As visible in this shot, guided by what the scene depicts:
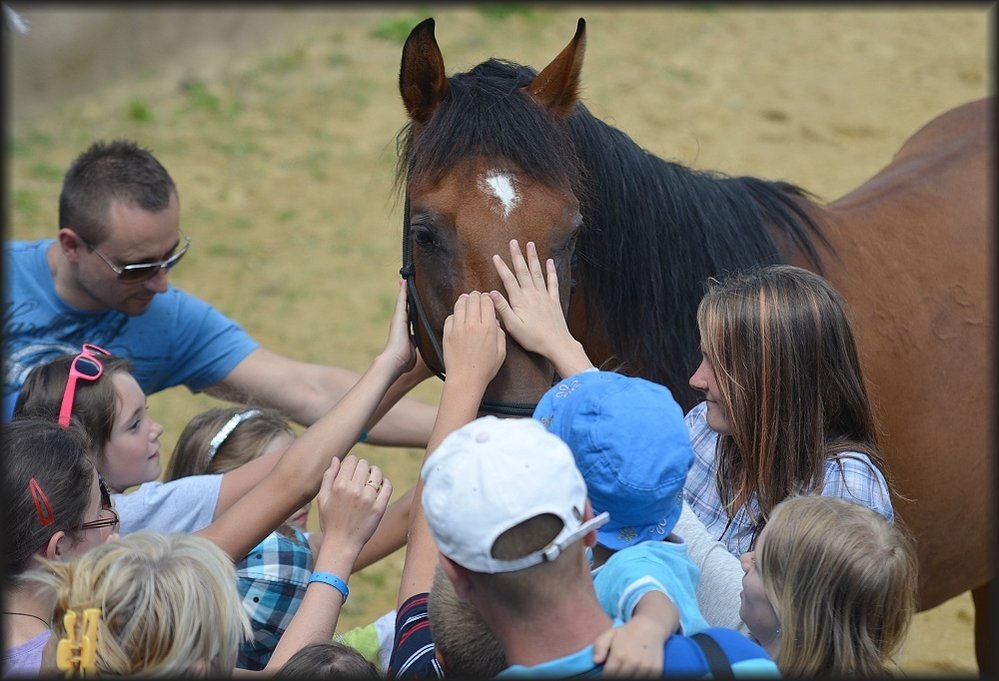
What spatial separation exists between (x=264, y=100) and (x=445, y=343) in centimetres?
749

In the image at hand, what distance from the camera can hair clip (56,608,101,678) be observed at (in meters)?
1.55

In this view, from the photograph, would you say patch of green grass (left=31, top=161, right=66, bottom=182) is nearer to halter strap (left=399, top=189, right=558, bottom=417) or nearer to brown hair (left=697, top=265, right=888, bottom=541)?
halter strap (left=399, top=189, right=558, bottom=417)

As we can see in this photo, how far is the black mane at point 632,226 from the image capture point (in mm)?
2553

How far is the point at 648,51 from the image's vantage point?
9758 mm

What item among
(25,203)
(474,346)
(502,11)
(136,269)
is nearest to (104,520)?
(474,346)

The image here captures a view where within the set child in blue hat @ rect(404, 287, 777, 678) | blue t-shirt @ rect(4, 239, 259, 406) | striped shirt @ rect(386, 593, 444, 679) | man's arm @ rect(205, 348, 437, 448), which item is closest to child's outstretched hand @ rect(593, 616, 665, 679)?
child in blue hat @ rect(404, 287, 777, 678)

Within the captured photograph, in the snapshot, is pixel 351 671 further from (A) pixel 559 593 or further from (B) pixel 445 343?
(B) pixel 445 343

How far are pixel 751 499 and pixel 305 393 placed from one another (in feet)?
6.14

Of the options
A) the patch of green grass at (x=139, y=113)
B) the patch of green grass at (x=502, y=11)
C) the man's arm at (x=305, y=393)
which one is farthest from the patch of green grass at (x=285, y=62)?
the man's arm at (x=305, y=393)

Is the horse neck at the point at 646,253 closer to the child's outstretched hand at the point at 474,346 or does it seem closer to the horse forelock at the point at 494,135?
the horse forelock at the point at 494,135

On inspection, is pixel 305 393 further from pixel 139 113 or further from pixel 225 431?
pixel 139 113

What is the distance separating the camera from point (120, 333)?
339 centimetres

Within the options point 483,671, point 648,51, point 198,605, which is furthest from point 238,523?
point 648,51

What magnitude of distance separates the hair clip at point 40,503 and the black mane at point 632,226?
1142 millimetres
